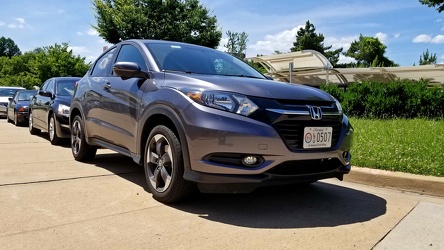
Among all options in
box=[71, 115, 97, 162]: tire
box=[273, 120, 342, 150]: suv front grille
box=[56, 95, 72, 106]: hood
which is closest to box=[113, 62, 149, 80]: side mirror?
box=[273, 120, 342, 150]: suv front grille

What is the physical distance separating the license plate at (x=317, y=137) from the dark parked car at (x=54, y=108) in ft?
18.1

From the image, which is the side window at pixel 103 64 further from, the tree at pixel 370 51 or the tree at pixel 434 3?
the tree at pixel 370 51

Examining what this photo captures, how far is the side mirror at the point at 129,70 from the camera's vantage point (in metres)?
3.92

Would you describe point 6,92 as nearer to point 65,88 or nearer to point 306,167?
point 65,88

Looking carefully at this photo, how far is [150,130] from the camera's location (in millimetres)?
3975

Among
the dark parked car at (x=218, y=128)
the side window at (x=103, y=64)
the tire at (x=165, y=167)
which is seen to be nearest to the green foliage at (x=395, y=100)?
the dark parked car at (x=218, y=128)

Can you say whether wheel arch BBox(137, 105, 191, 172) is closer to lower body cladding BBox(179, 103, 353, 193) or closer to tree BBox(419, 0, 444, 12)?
lower body cladding BBox(179, 103, 353, 193)

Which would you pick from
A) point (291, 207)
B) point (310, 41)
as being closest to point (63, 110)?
point (291, 207)

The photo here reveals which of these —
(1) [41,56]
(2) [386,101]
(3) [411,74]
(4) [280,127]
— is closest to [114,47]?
(4) [280,127]

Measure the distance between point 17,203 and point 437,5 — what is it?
14.8 meters

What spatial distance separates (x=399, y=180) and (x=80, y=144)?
4381 millimetres

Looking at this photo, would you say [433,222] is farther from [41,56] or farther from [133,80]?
[41,56]

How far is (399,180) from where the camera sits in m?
4.58

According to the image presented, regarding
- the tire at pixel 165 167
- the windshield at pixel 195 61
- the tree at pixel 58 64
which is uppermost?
the tree at pixel 58 64
